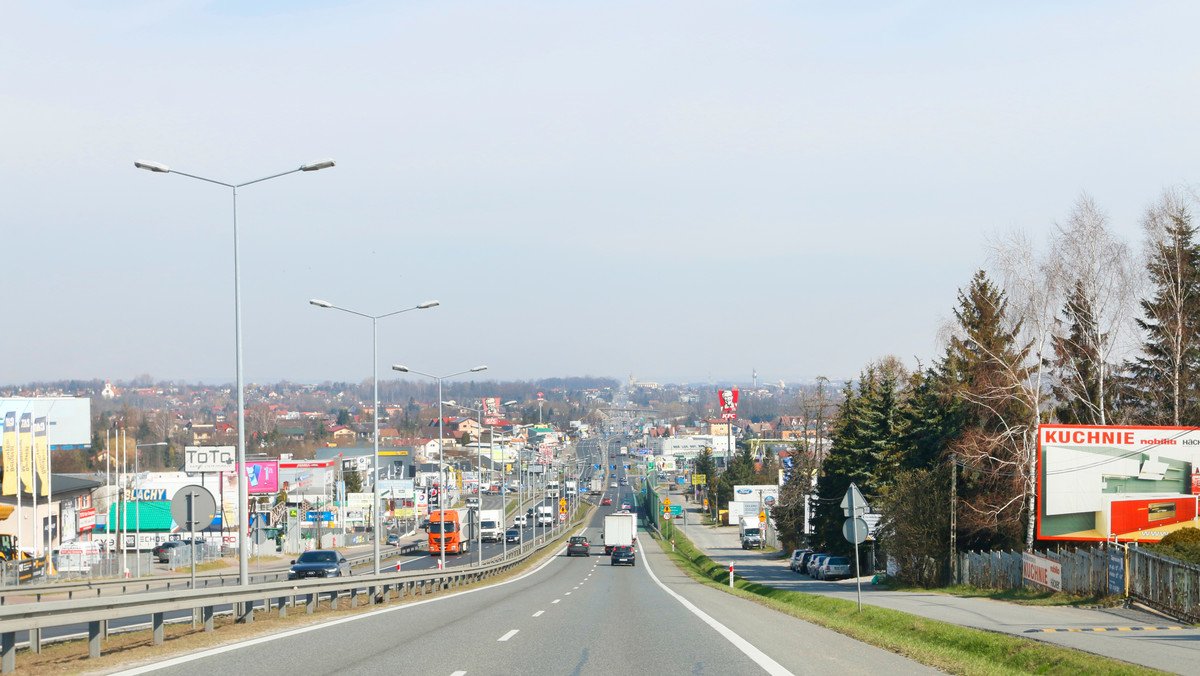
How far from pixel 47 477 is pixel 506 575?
26574 mm

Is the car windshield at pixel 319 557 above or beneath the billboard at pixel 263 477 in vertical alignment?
above

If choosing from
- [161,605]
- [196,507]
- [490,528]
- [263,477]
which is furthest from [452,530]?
[161,605]

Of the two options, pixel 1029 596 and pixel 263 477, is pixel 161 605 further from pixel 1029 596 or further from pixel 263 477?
pixel 263 477

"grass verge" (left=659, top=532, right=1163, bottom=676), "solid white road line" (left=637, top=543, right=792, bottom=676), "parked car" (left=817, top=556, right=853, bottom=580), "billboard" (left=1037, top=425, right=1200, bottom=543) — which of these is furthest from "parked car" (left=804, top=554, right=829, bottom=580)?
"solid white road line" (left=637, top=543, right=792, bottom=676)

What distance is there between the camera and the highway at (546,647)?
462 inches

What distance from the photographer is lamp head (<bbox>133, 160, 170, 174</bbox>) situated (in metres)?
21.9

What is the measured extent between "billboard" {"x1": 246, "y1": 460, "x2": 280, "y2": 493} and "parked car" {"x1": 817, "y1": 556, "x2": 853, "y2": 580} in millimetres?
58758

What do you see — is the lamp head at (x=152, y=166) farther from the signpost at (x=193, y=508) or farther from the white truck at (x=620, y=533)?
the white truck at (x=620, y=533)

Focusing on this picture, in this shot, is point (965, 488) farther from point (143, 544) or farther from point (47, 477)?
point (143, 544)

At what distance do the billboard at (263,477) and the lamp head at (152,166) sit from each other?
76445mm

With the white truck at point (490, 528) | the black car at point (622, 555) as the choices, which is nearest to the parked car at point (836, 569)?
the black car at point (622, 555)

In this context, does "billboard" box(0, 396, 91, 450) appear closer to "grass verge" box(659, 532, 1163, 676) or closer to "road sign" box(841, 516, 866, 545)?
"grass verge" box(659, 532, 1163, 676)

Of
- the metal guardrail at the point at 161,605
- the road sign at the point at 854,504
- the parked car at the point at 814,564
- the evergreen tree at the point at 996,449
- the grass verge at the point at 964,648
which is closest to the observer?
the metal guardrail at the point at 161,605

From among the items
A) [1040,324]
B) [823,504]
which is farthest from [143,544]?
[1040,324]
